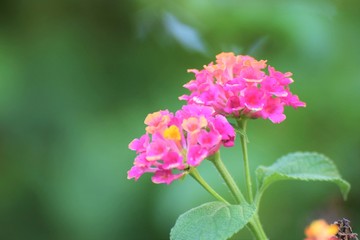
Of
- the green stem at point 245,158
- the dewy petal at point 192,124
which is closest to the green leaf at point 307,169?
the green stem at point 245,158

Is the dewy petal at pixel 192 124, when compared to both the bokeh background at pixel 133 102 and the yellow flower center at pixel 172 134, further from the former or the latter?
the bokeh background at pixel 133 102

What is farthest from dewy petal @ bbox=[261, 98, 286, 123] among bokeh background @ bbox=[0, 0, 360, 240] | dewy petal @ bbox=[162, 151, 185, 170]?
bokeh background @ bbox=[0, 0, 360, 240]

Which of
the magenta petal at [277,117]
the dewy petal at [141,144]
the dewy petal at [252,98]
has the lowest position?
the magenta petal at [277,117]

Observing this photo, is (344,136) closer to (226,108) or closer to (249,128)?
(249,128)

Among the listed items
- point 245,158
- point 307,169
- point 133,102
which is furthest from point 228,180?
point 133,102

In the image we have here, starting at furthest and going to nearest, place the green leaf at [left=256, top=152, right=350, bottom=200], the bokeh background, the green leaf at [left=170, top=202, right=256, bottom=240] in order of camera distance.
A: the bokeh background → the green leaf at [left=256, top=152, right=350, bottom=200] → the green leaf at [left=170, top=202, right=256, bottom=240]

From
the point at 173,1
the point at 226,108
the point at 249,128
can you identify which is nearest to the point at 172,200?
the point at 249,128

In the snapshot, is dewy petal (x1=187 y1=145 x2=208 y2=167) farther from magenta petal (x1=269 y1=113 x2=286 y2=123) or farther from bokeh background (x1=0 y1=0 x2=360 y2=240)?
bokeh background (x1=0 y1=0 x2=360 y2=240)

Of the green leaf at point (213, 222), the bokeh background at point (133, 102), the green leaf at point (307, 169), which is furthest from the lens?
the bokeh background at point (133, 102)
